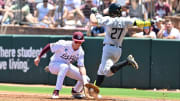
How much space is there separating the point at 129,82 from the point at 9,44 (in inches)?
148

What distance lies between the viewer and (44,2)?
14.0m

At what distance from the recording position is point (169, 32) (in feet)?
40.6

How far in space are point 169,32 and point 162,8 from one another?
141cm

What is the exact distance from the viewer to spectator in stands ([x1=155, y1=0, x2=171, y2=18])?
13454 mm

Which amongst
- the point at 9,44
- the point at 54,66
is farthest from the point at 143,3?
the point at 54,66

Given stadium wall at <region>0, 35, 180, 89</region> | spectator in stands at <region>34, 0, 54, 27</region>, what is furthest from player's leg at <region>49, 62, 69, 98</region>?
spectator in stands at <region>34, 0, 54, 27</region>

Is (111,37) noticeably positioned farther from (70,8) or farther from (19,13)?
(19,13)

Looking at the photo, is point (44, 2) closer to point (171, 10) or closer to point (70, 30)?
point (70, 30)

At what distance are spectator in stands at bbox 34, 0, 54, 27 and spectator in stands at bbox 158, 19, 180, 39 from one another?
3789 mm

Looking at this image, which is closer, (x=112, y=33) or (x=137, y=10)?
(x=112, y=33)

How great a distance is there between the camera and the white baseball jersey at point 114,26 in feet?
28.0

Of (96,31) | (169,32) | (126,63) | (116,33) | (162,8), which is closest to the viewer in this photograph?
(126,63)

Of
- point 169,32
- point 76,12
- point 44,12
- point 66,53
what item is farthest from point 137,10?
point 66,53

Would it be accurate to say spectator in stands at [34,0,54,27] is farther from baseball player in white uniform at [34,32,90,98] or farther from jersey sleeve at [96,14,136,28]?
jersey sleeve at [96,14,136,28]
